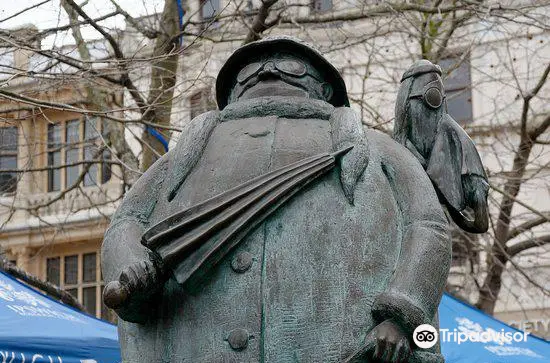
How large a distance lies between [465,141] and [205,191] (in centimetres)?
107

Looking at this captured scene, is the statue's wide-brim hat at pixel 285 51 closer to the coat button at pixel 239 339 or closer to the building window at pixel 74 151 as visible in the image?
the coat button at pixel 239 339

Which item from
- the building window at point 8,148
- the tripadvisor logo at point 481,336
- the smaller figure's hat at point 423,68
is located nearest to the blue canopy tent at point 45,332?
the tripadvisor logo at point 481,336

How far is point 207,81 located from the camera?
1380 cm

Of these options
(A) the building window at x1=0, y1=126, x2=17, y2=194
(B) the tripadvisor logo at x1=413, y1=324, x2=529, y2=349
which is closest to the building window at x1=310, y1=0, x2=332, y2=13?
(A) the building window at x1=0, y1=126, x2=17, y2=194

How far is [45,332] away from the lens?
28.5 ft

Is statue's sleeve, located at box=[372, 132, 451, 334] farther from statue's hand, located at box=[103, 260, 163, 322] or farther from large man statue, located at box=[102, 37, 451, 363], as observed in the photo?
statue's hand, located at box=[103, 260, 163, 322]

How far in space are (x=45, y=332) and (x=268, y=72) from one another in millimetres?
4881

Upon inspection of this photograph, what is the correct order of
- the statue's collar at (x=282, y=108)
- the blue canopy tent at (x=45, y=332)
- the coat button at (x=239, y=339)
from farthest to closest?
1. the blue canopy tent at (x=45, y=332)
2. the statue's collar at (x=282, y=108)
3. the coat button at (x=239, y=339)

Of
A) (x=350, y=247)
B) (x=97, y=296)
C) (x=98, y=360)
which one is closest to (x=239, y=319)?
(x=350, y=247)

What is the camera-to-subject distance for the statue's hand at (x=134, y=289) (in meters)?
3.78

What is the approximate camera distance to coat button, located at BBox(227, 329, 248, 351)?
12.4 feet

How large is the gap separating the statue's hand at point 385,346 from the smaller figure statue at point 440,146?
0.82 m

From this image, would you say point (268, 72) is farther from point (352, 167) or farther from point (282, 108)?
point (352, 167)

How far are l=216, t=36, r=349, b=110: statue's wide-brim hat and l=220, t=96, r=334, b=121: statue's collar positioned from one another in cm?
17
